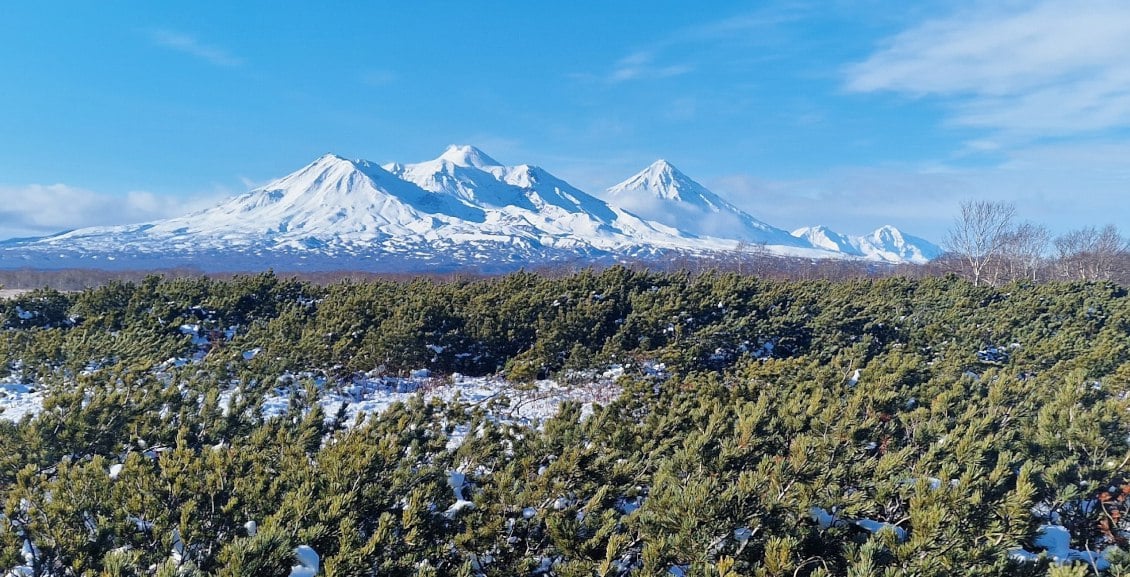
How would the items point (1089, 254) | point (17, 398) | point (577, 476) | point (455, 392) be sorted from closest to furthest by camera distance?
point (577, 476) → point (17, 398) → point (455, 392) → point (1089, 254)

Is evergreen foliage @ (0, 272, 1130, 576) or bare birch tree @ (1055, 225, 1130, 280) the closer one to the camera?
evergreen foliage @ (0, 272, 1130, 576)

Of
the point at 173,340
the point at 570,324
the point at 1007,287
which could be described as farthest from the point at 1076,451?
the point at 1007,287

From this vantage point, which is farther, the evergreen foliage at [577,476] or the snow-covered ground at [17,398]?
the snow-covered ground at [17,398]

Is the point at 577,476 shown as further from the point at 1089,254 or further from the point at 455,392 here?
the point at 1089,254

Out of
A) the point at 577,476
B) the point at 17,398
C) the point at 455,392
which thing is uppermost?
the point at 577,476

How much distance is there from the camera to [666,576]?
3.83 m

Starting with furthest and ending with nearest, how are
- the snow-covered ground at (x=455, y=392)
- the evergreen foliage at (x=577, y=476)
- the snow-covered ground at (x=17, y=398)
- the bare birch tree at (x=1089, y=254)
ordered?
1. the bare birch tree at (x=1089, y=254)
2. the snow-covered ground at (x=455, y=392)
3. the snow-covered ground at (x=17, y=398)
4. the evergreen foliage at (x=577, y=476)

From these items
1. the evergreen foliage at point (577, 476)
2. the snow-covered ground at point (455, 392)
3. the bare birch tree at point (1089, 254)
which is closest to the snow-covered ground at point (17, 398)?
the evergreen foliage at point (577, 476)

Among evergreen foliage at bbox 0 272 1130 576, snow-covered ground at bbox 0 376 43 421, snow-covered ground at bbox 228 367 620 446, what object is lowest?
snow-covered ground at bbox 228 367 620 446

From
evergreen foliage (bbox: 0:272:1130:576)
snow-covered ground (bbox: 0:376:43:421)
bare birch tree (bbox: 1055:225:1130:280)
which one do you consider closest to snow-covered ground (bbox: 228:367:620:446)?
evergreen foliage (bbox: 0:272:1130:576)

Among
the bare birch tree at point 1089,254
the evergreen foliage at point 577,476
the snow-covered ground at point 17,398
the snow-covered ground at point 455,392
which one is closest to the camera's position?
the evergreen foliage at point 577,476

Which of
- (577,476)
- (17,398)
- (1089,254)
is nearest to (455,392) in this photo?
(577,476)

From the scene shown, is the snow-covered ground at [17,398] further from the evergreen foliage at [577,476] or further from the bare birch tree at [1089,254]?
the bare birch tree at [1089,254]

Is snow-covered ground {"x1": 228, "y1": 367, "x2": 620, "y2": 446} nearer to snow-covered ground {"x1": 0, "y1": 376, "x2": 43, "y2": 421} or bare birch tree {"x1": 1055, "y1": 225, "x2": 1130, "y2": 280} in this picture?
snow-covered ground {"x1": 0, "y1": 376, "x2": 43, "y2": 421}
